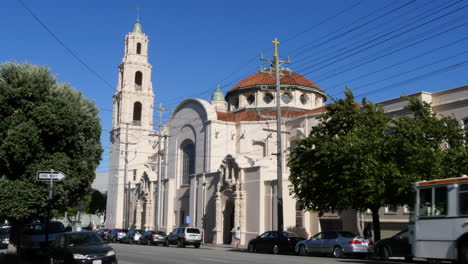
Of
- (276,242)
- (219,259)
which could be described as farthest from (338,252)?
(219,259)

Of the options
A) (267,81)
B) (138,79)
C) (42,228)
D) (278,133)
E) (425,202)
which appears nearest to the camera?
(425,202)

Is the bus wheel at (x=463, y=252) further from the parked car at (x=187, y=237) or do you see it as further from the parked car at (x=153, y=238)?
the parked car at (x=153, y=238)

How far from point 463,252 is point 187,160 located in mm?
41801

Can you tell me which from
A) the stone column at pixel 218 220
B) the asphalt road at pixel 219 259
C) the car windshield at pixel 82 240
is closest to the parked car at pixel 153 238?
the stone column at pixel 218 220

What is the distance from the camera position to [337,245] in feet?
79.5

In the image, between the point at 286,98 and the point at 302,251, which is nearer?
the point at 302,251

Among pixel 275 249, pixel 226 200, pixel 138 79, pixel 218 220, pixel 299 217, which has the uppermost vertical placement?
pixel 138 79

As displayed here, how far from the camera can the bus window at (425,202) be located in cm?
1595

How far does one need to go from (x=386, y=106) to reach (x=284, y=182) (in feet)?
29.9

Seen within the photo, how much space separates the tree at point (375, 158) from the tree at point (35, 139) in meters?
12.9

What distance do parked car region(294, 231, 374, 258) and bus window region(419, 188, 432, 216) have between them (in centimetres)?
762

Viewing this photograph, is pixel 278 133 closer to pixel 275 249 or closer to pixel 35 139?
A: pixel 275 249

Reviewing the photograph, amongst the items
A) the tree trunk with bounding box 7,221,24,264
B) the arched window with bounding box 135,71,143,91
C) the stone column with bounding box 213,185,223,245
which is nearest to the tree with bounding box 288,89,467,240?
the tree trunk with bounding box 7,221,24,264

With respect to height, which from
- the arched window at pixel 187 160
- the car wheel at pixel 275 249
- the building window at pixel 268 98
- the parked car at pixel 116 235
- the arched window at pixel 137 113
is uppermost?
the arched window at pixel 137 113
